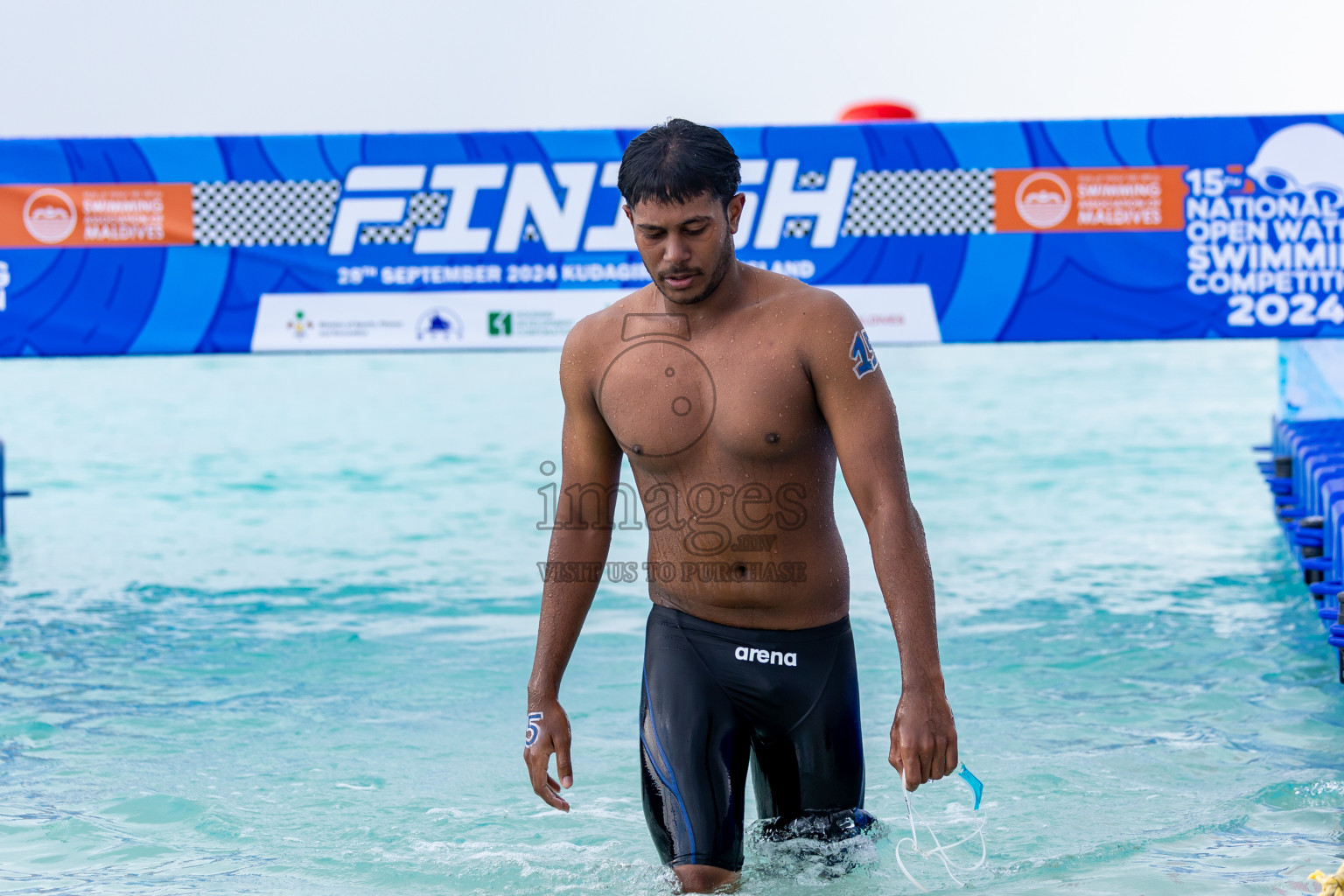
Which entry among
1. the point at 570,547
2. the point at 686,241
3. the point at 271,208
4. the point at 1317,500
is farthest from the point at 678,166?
the point at 271,208

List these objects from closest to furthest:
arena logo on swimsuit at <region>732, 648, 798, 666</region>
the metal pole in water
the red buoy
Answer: arena logo on swimsuit at <region>732, 648, 798, 666</region> < the red buoy < the metal pole in water

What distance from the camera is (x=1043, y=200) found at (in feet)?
23.8

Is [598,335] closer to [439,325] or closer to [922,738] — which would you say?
[922,738]

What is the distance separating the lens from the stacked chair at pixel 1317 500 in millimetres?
5172

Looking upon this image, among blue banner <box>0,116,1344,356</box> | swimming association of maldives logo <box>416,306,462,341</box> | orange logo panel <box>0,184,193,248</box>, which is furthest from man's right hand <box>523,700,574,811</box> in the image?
orange logo panel <box>0,184,193,248</box>

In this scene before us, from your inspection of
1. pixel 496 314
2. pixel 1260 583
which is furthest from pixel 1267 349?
pixel 496 314

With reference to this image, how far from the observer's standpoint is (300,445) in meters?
18.3

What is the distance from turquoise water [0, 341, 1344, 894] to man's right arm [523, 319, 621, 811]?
1.37 feet

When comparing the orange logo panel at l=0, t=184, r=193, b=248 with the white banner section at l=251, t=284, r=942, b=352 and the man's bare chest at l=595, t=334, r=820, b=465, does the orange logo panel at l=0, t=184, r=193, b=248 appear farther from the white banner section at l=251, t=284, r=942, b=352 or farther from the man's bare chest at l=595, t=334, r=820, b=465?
the man's bare chest at l=595, t=334, r=820, b=465

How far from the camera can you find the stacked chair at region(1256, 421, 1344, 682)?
517cm

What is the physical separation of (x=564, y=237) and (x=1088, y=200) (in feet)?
8.84

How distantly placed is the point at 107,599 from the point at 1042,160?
5.78 metres

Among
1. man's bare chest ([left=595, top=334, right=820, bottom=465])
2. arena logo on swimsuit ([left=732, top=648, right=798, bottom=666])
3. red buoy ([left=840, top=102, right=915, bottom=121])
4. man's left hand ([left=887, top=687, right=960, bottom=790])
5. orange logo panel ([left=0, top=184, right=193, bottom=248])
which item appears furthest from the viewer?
red buoy ([left=840, top=102, right=915, bottom=121])

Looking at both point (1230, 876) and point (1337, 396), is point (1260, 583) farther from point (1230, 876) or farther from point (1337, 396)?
point (1230, 876)
